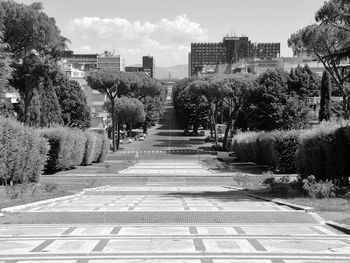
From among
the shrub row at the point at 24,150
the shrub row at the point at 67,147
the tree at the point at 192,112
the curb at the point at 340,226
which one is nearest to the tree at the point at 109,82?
the shrub row at the point at 67,147

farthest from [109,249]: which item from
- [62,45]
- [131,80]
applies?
[131,80]

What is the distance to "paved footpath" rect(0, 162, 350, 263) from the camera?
8953 mm

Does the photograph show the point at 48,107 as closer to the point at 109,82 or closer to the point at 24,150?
the point at 109,82

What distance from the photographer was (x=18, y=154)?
88.1 feet

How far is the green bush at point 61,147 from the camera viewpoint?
41.1 m

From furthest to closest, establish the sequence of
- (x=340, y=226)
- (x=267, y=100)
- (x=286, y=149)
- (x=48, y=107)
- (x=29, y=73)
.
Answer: (x=48, y=107)
(x=267, y=100)
(x=29, y=73)
(x=286, y=149)
(x=340, y=226)

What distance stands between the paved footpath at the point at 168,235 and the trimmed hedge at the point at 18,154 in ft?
33.9

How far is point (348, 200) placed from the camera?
17.0 m

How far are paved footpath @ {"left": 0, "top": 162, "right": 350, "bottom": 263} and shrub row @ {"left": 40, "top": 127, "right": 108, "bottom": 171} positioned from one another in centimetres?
2556

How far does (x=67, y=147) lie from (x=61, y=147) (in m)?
1.51

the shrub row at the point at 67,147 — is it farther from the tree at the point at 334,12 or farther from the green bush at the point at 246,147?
the tree at the point at 334,12

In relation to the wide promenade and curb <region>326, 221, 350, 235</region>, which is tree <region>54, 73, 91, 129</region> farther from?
curb <region>326, 221, 350, 235</region>

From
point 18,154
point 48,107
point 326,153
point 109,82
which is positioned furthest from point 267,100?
point 18,154

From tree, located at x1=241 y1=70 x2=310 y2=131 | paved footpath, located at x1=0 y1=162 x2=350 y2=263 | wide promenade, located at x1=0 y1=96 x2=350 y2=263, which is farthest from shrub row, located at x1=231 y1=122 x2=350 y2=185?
tree, located at x1=241 y1=70 x2=310 y2=131
